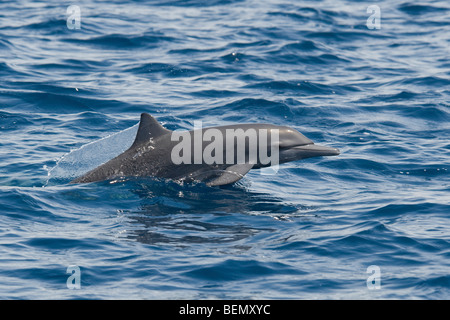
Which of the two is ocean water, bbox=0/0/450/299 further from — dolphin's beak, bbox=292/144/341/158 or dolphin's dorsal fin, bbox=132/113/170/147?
dolphin's dorsal fin, bbox=132/113/170/147

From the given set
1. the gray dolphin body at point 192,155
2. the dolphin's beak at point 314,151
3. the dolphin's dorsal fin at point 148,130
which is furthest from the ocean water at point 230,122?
the dolphin's dorsal fin at point 148,130

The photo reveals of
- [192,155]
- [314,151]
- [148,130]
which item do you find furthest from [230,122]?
[148,130]

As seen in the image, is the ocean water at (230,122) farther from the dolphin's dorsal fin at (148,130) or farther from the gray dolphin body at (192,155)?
the dolphin's dorsal fin at (148,130)

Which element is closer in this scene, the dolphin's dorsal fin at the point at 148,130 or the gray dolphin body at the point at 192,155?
the dolphin's dorsal fin at the point at 148,130

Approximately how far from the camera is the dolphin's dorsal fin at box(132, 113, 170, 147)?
526 inches

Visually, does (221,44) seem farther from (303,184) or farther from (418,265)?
(418,265)

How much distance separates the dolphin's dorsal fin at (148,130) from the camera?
13352mm

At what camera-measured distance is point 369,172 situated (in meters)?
15.5

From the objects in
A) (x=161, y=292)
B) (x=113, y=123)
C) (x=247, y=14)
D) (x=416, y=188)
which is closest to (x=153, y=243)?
(x=161, y=292)

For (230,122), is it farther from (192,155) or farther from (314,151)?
(192,155)

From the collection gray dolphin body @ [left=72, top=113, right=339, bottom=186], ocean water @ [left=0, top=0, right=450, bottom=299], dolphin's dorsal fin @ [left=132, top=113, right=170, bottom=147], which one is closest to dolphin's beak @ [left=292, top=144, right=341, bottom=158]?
gray dolphin body @ [left=72, top=113, right=339, bottom=186]

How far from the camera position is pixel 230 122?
18750mm

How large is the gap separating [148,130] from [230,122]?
17.9 ft

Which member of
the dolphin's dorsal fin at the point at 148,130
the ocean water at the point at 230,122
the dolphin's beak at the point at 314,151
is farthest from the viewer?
the dolphin's beak at the point at 314,151
